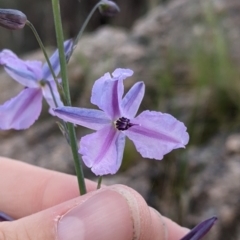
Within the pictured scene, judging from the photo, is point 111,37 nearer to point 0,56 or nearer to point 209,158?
point 209,158

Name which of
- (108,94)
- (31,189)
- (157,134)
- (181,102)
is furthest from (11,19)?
(181,102)

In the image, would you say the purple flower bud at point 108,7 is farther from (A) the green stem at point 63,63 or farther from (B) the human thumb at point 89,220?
(B) the human thumb at point 89,220

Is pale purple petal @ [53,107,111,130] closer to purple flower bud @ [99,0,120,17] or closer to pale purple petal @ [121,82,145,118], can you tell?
pale purple petal @ [121,82,145,118]

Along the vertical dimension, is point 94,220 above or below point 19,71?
below

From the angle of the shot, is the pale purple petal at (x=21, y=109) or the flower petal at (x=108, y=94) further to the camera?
the pale purple petal at (x=21, y=109)

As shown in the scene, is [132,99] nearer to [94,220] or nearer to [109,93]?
[109,93]

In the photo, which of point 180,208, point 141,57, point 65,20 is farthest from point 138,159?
point 65,20

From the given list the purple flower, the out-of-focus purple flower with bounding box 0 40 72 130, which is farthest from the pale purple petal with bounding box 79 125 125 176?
the out-of-focus purple flower with bounding box 0 40 72 130

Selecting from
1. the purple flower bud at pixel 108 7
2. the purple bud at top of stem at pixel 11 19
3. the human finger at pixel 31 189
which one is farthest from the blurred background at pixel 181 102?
the purple bud at top of stem at pixel 11 19
